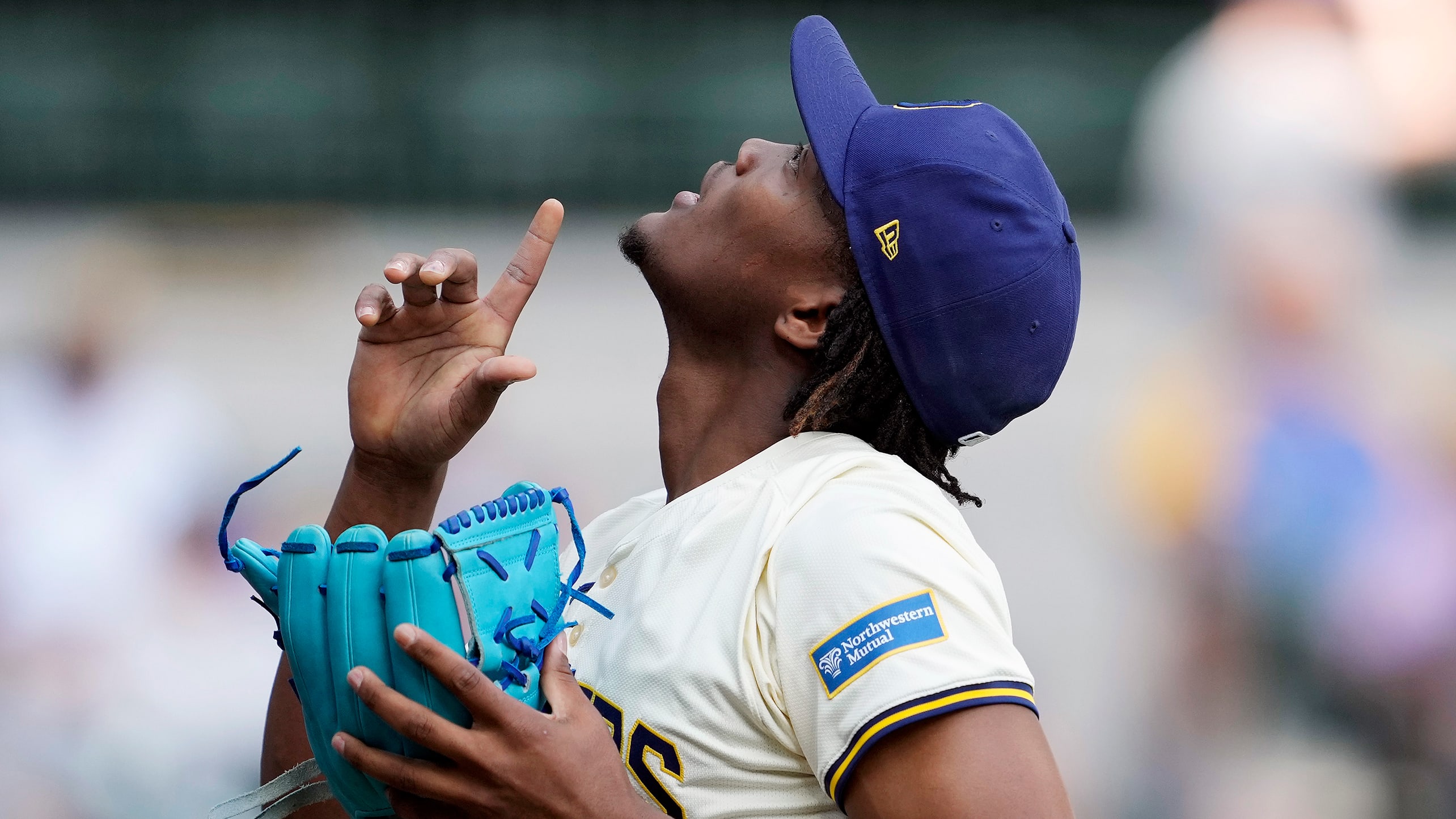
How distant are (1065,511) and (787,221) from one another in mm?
3461

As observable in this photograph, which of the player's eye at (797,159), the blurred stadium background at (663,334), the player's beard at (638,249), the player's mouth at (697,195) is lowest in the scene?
the blurred stadium background at (663,334)

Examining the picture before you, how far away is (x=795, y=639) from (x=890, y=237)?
604 mm

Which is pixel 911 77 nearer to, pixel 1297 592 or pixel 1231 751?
pixel 1297 592

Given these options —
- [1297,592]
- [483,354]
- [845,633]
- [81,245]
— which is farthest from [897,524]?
[81,245]

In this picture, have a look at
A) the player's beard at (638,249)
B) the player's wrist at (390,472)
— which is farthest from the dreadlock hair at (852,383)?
the player's wrist at (390,472)

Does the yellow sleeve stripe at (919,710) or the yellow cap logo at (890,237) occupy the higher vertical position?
the yellow cap logo at (890,237)

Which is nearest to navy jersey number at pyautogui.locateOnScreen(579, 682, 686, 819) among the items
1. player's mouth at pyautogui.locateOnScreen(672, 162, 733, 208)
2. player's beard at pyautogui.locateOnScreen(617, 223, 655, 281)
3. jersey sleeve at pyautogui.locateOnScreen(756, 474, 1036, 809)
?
jersey sleeve at pyautogui.locateOnScreen(756, 474, 1036, 809)

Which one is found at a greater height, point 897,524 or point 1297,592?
point 897,524

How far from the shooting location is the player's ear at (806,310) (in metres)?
1.72

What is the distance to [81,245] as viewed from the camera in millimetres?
5223

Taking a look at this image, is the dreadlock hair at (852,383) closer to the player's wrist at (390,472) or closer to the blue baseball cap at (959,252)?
the blue baseball cap at (959,252)

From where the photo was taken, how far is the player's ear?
1.72 m

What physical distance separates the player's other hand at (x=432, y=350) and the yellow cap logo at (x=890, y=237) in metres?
0.44

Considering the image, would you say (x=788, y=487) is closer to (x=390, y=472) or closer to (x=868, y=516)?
(x=868, y=516)
